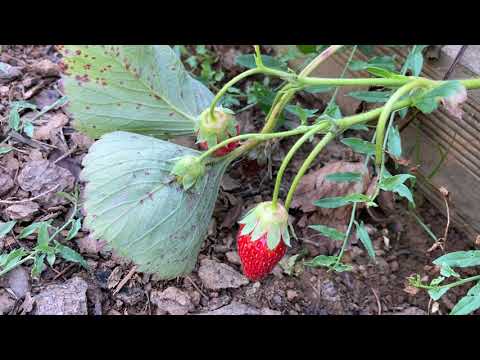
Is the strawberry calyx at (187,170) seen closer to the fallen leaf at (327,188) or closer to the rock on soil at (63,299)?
the rock on soil at (63,299)

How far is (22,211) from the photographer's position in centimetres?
140

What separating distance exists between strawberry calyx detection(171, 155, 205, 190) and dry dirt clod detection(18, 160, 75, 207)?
37 cm

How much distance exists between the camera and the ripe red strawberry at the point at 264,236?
4.13 ft

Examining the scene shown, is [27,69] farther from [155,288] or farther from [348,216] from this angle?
[348,216]

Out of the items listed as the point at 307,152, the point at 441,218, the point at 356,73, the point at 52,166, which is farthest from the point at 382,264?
the point at 52,166

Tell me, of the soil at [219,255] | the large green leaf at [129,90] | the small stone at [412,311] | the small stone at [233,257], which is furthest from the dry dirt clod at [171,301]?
the small stone at [412,311]

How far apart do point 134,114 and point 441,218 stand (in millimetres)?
878

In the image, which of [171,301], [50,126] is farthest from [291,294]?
[50,126]

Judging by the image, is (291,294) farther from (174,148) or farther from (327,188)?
(174,148)

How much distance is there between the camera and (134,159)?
121cm

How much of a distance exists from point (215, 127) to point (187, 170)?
0.14m

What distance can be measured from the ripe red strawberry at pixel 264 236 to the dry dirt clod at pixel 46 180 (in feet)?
1.54

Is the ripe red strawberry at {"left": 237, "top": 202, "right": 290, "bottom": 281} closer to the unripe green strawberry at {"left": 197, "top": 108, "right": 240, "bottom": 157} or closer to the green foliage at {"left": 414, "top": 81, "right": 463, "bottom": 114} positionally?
the unripe green strawberry at {"left": 197, "top": 108, "right": 240, "bottom": 157}

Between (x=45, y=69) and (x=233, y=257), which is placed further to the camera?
(x=45, y=69)
